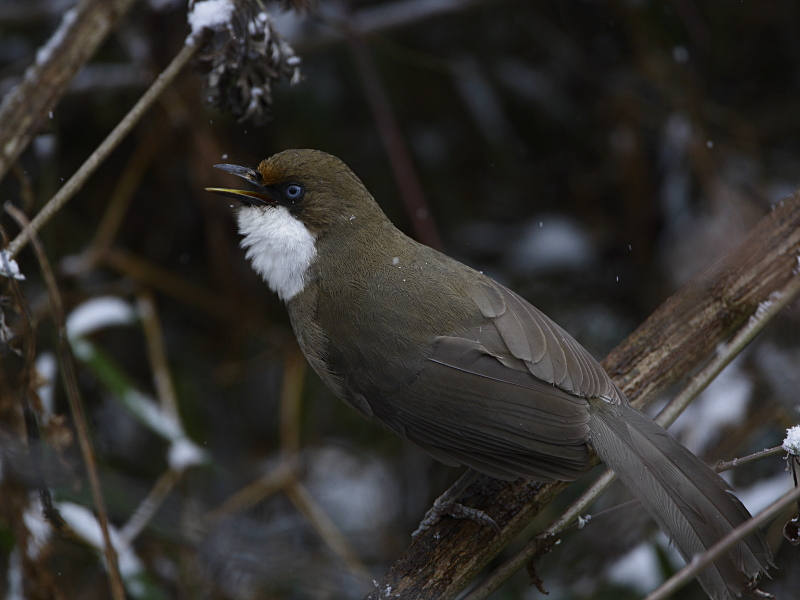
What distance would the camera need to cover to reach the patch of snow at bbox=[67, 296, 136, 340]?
3.81 meters

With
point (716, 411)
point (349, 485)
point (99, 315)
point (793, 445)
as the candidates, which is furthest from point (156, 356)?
point (793, 445)

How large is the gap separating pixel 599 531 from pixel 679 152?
2.26 m

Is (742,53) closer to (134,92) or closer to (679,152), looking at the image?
(679,152)

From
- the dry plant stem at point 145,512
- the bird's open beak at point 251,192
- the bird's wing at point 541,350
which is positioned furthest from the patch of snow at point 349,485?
the bird's open beak at point 251,192

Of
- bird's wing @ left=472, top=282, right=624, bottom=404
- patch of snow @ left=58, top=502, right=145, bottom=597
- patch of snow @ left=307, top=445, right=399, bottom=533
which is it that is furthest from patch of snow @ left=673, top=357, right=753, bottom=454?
patch of snow @ left=58, top=502, right=145, bottom=597

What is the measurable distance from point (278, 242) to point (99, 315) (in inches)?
58.2

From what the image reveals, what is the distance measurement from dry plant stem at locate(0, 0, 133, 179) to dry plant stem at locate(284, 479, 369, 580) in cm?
201

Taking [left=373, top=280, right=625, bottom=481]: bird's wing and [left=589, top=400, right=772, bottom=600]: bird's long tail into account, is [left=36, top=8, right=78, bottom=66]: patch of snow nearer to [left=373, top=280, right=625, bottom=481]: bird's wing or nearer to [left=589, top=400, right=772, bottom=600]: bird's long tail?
[left=373, top=280, right=625, bottom=481]: bird's wing

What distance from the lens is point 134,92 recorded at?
436cm

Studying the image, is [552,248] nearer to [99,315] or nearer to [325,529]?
[325,529]

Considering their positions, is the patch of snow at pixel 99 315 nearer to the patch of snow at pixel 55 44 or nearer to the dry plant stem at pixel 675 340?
the patch of snow at pixel 55 44

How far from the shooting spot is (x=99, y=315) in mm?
3887

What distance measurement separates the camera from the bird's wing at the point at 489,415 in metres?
2.45

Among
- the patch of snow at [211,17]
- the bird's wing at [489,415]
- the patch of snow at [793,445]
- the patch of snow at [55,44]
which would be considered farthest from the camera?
the patch of snow at [55,44]
